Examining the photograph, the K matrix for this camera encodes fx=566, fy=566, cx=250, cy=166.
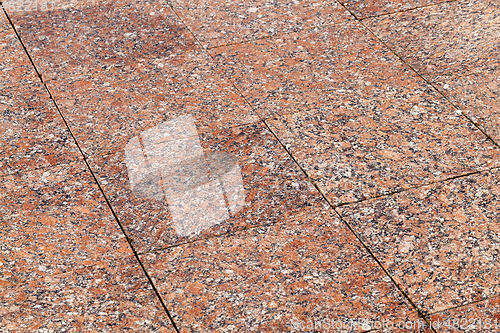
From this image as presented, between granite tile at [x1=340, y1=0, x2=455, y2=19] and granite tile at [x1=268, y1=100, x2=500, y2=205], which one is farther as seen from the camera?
granite tile at [x1=340, y1=0, x2=455, y2=19]

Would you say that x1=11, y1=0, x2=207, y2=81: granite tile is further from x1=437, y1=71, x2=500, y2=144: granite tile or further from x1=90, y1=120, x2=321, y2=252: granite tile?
x1=437, y1=71, x2=500, y2=144: granite tile

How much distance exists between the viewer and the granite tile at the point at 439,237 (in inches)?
155

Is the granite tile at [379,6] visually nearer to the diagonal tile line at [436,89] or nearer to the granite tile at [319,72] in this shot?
the diagonal tile line at [436,89]

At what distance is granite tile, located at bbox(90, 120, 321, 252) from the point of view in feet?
14.6

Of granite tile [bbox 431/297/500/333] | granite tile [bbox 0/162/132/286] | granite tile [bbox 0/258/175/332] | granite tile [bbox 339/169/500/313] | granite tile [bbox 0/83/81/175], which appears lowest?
granite tile [bbox 431/297/500/333]

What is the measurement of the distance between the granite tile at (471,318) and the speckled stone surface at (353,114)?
1.19 meters

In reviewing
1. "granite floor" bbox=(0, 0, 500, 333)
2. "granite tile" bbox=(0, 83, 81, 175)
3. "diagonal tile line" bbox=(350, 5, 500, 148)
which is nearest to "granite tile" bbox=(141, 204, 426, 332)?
"granite floor" bbox=(0, 0, 500, 333)

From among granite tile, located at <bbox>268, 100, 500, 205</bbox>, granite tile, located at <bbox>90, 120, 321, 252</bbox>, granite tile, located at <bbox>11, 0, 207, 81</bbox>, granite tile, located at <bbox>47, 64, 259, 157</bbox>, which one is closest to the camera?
granite tile, located at <bbox>90, 120, 321, 252</bbox>

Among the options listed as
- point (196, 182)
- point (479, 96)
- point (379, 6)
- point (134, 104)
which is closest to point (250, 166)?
point (196, 182)

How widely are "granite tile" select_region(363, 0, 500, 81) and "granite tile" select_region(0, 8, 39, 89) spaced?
3.81 m

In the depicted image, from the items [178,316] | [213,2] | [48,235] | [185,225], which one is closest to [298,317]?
[178,316]

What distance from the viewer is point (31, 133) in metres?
5.26

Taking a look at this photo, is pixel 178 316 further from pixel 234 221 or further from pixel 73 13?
pixel 73 13

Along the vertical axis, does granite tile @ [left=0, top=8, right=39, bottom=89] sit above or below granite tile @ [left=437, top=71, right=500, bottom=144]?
above
